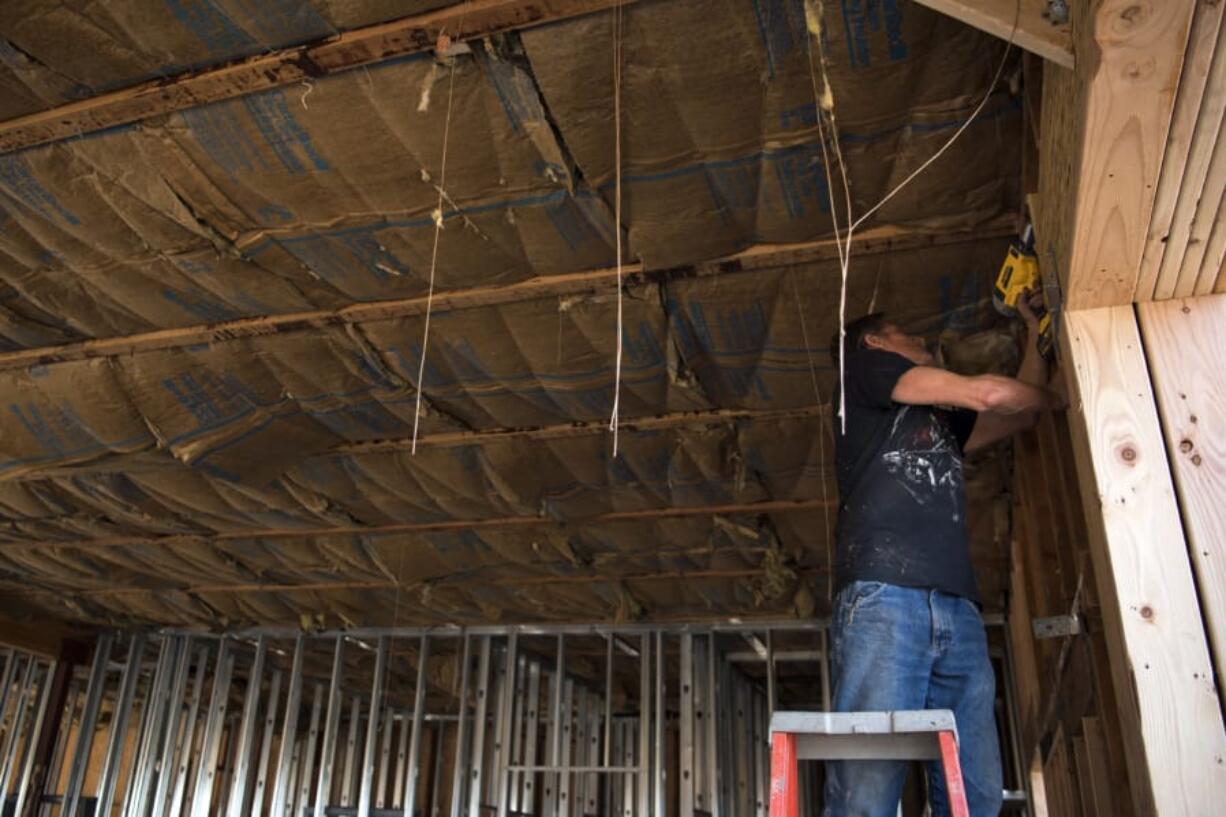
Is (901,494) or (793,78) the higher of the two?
(793,78)

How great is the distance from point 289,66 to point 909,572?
1.85 m

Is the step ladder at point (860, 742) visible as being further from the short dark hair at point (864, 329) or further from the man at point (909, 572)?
the short dark hair at point (864, 329)

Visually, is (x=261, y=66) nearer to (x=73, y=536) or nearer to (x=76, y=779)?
(x=73, y=536)

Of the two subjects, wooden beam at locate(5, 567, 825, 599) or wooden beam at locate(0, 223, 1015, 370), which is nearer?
wooden beam at locate(0, 223, 1015, 370)

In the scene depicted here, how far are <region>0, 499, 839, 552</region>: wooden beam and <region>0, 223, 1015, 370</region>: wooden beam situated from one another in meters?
1.55

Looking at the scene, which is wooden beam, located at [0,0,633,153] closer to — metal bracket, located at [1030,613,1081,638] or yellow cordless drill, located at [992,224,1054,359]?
yellow cordless drill, located at [992,224,1054,359]

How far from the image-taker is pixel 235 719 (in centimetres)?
1020

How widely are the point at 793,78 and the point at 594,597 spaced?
437cm

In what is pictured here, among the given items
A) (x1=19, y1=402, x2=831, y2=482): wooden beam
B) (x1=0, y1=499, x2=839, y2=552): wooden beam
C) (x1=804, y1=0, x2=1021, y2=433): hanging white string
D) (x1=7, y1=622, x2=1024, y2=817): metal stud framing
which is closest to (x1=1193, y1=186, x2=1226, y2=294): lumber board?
(x1=804, y1=0, x2=1021, y2=433): hanging white string

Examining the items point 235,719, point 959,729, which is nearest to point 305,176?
point 959,729

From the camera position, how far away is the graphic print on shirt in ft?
6.95

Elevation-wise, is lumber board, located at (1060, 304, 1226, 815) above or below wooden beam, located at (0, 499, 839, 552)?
below

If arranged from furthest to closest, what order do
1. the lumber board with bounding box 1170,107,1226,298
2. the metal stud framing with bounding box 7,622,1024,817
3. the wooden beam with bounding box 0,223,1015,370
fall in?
the metal stud framing with bounding box 7,622,1024,817 < the wooden beam with bounding box 0,223,1015,370 < the lumber board with bounding box 1170,107,1226,298

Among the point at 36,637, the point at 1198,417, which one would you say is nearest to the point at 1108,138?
the point at 1198,417
